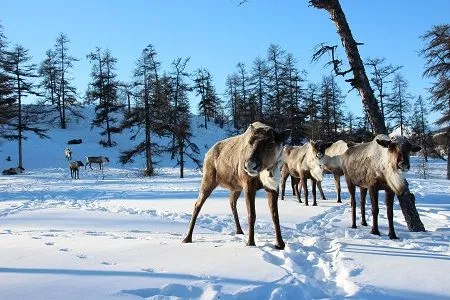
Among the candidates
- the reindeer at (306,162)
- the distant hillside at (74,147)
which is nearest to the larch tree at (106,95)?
the distant hillside at (74,147)

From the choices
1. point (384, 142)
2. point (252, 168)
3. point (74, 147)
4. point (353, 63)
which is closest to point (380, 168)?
point (384, 142)

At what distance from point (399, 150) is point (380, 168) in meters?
0.81

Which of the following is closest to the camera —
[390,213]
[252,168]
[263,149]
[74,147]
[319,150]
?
[252,168]

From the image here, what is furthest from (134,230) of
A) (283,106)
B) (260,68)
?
(260,68)

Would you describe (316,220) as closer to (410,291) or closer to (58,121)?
(410,291)

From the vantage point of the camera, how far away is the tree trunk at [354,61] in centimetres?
942

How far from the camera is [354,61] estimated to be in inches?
375

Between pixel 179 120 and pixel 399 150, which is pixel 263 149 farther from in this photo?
pixel 179 120

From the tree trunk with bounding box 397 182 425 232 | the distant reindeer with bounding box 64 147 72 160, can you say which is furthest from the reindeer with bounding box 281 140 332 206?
the distant reindeer with bounding box 64 147 72 160

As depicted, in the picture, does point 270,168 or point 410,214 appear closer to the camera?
point 270,168

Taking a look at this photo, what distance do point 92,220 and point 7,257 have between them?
5.07 meters

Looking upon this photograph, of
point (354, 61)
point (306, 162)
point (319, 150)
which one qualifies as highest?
point (354, 61)

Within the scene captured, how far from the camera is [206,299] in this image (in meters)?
3.69

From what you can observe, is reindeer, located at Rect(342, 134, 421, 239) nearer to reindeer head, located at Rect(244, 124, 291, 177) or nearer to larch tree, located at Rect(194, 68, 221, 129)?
reindeer head, located at Rect(244, 124, 291, 177)
